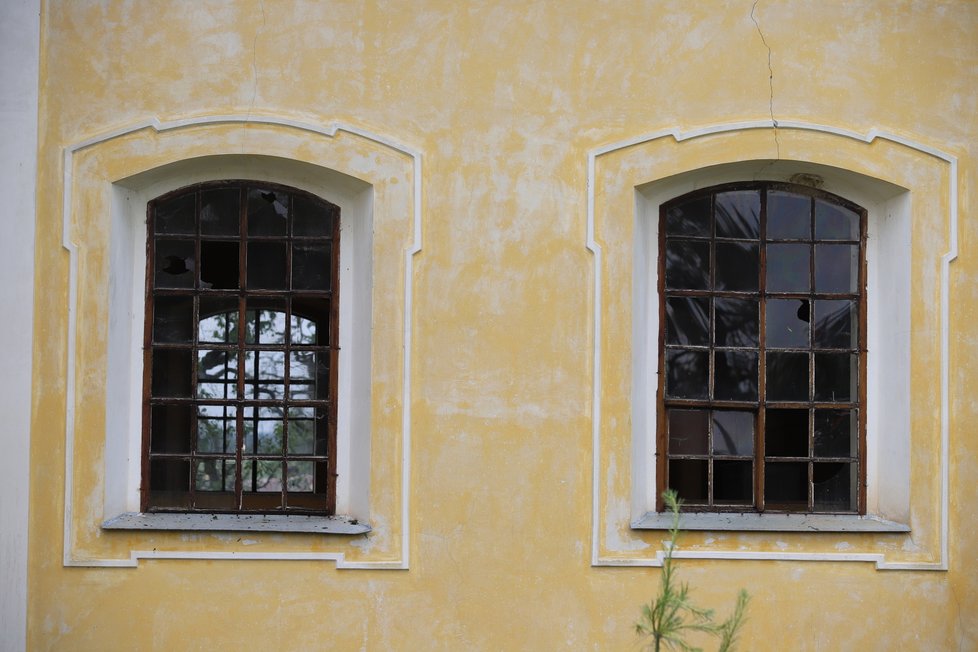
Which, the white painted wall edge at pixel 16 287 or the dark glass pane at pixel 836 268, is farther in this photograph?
the dark glass pane at pixel 836 268

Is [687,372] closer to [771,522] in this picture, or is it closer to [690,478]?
[690,478]

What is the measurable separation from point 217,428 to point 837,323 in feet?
12.5

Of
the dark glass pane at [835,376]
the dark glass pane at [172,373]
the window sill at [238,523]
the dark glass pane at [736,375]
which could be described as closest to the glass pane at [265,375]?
the dark glass pane at [172,373]

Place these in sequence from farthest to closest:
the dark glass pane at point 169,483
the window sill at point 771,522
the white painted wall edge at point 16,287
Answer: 1. the dark glass pane at point 169,483
2. the window sill at point 771,522
3. the white painted wall edge at point 16,287

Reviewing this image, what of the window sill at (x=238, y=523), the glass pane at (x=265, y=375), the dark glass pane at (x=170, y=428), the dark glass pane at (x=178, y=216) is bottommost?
the window sill at (x=238, y=523)

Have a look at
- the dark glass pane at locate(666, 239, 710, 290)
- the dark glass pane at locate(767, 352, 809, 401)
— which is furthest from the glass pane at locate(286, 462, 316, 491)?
the dark glass pane at locate(767, 352, 809, 401)

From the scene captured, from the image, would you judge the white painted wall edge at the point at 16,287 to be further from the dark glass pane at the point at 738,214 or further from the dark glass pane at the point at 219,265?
the dark glass pane at the point at 738,214

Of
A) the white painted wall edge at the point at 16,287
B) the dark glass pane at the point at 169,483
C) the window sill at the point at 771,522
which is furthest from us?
the dark glass pane at the point at 169,483

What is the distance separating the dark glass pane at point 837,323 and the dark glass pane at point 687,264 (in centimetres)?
72

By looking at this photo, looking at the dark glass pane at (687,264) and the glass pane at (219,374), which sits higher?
the dark glass pane at (687,264)

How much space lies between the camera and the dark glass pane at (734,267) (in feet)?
21.5

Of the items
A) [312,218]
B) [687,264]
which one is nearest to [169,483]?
[312,218]

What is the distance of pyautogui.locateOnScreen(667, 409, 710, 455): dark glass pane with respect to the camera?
6570mm

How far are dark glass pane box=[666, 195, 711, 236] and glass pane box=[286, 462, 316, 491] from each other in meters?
2.60
